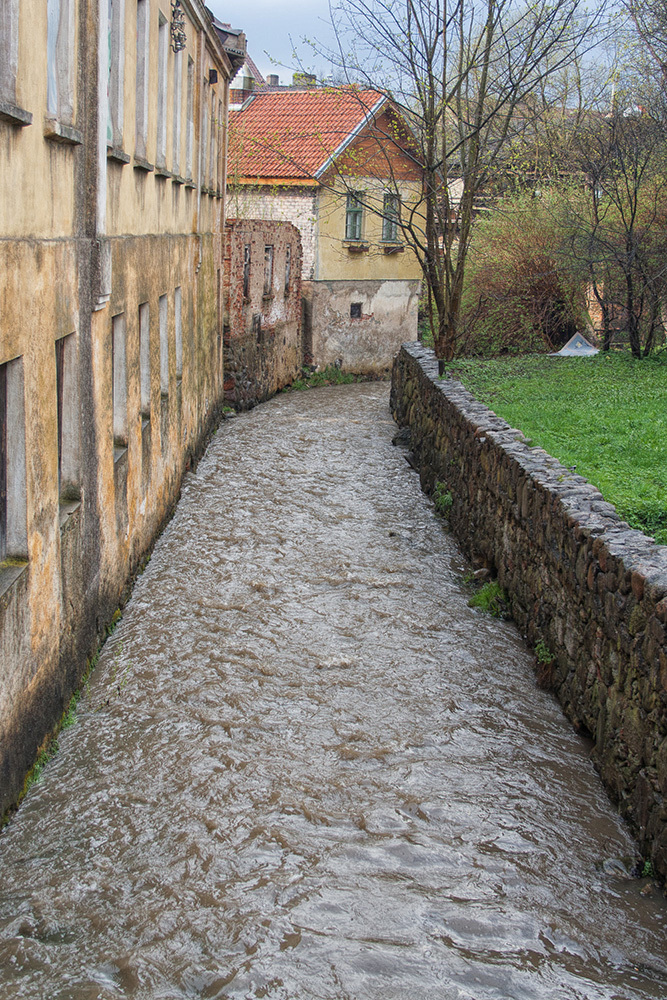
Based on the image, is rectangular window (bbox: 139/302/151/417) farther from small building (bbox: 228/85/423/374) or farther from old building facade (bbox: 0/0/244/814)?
small building (bbox: 228/85/423/374)

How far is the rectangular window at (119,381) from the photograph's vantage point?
906 centimetres

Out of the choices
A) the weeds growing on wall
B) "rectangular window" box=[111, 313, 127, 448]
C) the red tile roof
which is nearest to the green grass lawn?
the weeds growing on wall

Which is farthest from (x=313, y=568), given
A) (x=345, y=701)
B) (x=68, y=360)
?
(x=68, y=360)

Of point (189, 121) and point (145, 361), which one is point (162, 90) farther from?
point (145, 361)

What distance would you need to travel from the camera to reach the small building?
2716 centimetres

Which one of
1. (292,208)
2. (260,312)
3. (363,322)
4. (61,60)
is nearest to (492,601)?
(61,60)

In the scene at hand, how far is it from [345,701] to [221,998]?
10.8 ft

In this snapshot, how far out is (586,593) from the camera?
6.90 meters

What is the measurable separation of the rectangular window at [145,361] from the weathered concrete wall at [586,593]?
3.44m

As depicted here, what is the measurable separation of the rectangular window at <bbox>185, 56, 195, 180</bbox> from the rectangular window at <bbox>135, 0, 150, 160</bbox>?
3.78m

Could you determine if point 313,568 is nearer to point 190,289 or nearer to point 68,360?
point 68,360

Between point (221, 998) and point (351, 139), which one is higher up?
point (351, 139)

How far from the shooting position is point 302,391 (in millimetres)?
25453

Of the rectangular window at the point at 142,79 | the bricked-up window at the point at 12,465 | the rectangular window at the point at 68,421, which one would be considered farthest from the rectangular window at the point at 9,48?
the rectangular window at the point at 142,79
